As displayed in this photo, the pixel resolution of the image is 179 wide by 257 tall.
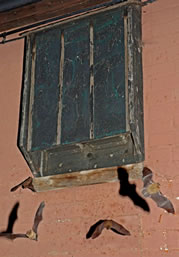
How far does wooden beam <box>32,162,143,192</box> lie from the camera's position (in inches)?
113

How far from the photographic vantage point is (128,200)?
9.37 feet

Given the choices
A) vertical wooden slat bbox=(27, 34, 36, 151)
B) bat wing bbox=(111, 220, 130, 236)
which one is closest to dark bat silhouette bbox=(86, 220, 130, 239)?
bat wing bbox=(111, 220, 130, 236)

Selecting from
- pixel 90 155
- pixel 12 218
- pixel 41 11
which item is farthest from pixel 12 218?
pixel 41 11

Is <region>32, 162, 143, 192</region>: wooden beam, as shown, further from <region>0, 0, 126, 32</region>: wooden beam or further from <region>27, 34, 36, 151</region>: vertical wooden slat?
<region>0, 0, 126, 32</region>: wooden beam

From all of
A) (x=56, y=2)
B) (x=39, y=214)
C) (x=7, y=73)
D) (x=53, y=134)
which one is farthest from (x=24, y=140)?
(x=56, y=2)

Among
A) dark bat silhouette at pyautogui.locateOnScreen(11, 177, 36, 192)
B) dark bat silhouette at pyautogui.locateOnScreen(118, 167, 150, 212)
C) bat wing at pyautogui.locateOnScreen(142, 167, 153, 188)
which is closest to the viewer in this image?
bat wing at pyautogui.locateOnScreen(142, 167, 153, 188)

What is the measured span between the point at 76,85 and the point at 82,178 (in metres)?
0.57

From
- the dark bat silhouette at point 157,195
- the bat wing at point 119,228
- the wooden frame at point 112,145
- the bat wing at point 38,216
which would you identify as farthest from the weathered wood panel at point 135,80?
the bat wing at point 38,216

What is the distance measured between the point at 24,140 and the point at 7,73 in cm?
75

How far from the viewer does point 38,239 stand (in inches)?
117

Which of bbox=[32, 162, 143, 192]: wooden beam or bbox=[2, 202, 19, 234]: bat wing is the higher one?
bbox=[32, 162, 143, 192]: wooden beam

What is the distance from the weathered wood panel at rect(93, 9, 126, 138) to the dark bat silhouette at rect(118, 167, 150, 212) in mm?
234

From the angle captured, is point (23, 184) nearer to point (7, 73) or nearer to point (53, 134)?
point (53, 134)

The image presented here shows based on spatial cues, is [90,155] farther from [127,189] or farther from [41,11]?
[41,11]
